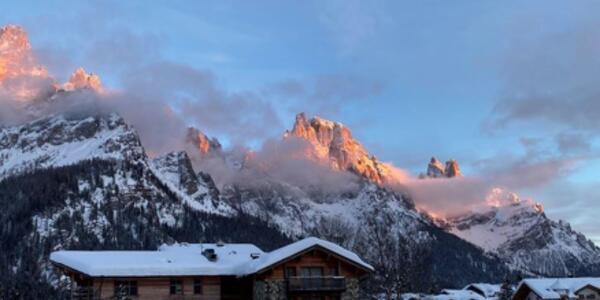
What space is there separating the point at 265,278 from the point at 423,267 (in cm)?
5019

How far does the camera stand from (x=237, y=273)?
204 ft

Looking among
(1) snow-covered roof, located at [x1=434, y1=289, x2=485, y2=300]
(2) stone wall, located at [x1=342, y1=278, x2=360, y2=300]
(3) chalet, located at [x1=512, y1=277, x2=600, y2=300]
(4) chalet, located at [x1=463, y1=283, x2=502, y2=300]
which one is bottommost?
(2) stone wall, located at [x1=342, y1=278, x2=360, y2=300]

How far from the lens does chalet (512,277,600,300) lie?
333 ft

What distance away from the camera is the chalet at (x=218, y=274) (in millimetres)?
58656

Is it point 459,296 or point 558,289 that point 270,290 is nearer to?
point 558,289

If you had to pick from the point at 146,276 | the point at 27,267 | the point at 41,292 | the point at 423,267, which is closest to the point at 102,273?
the point at 146,276

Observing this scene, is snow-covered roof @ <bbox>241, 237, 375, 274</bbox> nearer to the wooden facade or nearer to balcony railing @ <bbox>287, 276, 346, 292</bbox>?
the wooden facade

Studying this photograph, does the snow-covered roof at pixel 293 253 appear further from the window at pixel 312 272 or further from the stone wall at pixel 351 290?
the window at pixel 312 272

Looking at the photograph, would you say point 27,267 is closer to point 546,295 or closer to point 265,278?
point 546,295

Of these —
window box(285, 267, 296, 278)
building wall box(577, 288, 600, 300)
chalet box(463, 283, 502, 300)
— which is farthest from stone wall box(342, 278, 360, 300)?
chalet box(463, 283, 502, 300)

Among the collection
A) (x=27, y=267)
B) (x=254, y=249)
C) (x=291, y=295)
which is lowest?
(x=291, y=295)

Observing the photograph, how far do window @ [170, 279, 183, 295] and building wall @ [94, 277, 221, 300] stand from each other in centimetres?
25

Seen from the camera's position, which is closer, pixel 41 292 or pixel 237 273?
pixel 237 273

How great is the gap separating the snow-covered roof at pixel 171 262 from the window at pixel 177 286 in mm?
1089
